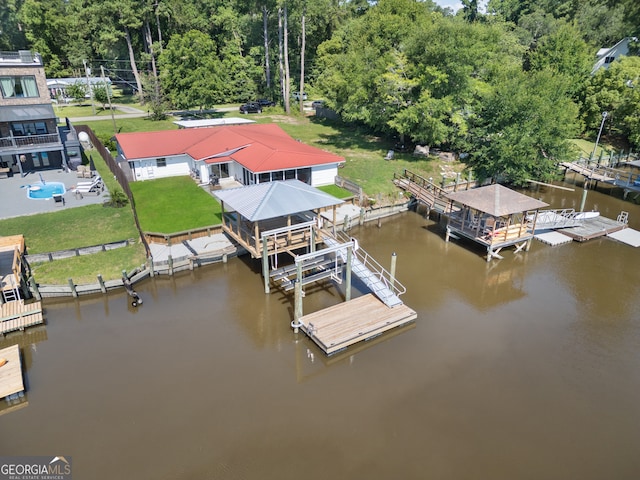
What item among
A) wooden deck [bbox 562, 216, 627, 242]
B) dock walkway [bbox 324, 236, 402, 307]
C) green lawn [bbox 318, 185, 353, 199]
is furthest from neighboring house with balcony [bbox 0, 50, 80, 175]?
wooden deck [bbox 562, 216, 627, 242]

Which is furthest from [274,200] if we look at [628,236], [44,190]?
[628,236]

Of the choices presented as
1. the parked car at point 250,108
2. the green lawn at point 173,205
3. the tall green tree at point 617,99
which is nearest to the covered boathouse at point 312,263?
the green lawn at point 173,205

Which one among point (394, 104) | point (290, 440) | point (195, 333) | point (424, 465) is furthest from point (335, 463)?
point (394, 104)

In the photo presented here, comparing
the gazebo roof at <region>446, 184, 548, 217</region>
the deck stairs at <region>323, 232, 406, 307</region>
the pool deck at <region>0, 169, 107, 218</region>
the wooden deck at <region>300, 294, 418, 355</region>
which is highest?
the gazebo roof at <region>446, 184, 548, 217</region>

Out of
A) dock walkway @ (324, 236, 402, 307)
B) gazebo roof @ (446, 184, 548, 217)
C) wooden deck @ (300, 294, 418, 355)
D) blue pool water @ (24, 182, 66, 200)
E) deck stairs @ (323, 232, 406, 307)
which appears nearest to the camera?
wooden deck @ (300, 294, 418, 355)

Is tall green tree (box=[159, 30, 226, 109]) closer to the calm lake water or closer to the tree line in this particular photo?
the tree line

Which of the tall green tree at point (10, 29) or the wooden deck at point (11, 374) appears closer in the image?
the wooden deck at point (11, 374)

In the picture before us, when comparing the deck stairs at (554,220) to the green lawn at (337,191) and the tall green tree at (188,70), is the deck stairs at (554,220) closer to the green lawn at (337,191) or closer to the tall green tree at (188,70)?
A: the green lawn at (337,191)
